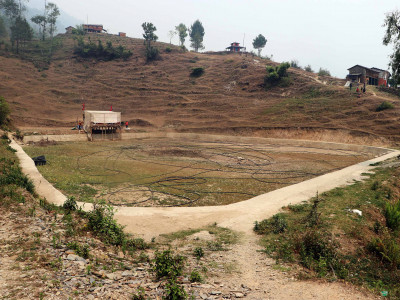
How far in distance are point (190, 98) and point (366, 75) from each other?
37.8 meters

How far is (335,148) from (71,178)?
1213 inches

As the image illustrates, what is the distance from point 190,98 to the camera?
58.6m

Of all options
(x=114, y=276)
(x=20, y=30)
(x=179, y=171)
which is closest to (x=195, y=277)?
(x=114, y=276)

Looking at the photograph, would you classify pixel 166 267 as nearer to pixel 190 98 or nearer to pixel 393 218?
pixel 393 218

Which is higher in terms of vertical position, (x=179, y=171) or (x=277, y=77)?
(x=277, y=77)

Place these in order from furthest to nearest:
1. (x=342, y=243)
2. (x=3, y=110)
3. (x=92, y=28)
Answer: (x=92, y=28) < (x=3, y=110) < (x=342, y=243)

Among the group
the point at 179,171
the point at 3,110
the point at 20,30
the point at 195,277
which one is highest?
the point at 20,30

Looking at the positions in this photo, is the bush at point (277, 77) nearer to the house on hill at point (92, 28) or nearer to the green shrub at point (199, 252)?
the green shrub at point (199, 252)

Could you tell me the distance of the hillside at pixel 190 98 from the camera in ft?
137

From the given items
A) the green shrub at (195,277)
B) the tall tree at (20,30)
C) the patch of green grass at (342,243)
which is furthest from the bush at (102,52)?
the green shrub at (195,277)

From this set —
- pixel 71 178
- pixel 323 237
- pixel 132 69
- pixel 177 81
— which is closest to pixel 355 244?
pixel 323 237

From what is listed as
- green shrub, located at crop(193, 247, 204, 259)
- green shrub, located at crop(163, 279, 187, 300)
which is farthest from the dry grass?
green shrub, located at crop(163, 279, 187, 300)

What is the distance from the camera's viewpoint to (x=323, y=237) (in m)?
8.59

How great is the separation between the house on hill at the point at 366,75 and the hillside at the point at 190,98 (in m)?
4.12
